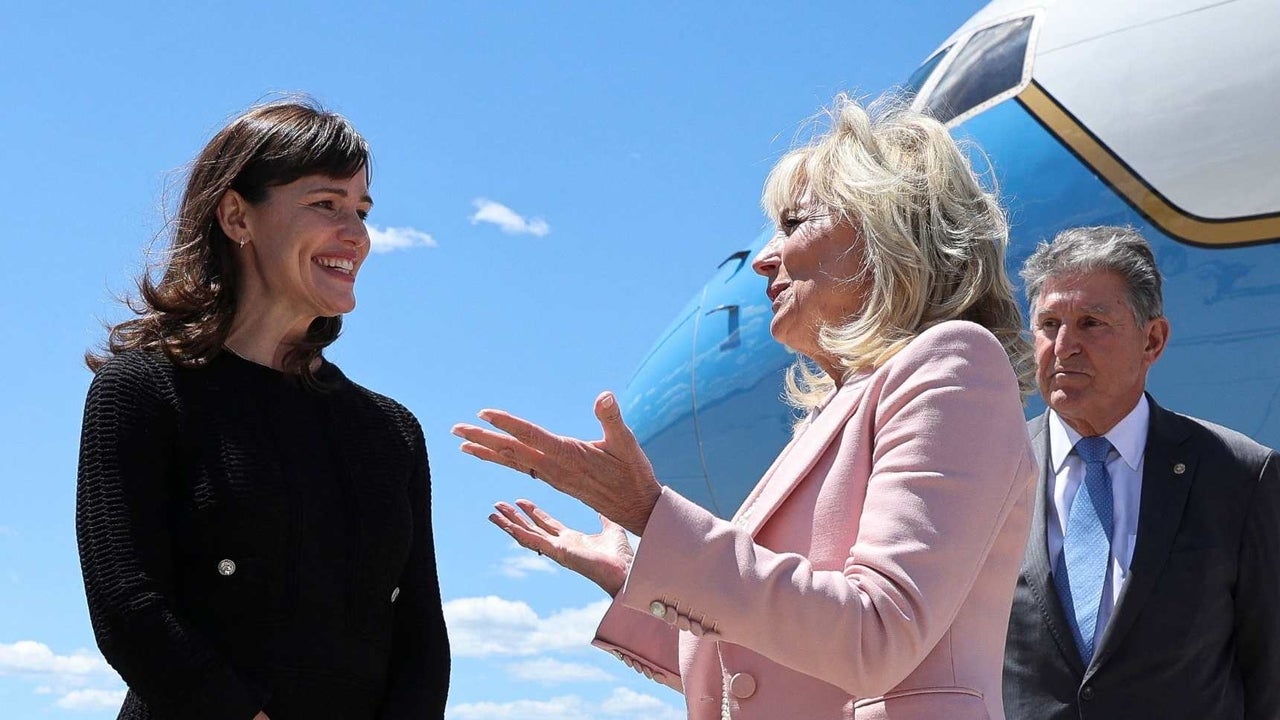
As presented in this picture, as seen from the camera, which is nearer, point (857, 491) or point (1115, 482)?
point (857, 491)

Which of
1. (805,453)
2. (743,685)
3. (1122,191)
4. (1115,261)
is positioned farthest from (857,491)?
(1122,191)

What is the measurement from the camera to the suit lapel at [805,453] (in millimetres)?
2506

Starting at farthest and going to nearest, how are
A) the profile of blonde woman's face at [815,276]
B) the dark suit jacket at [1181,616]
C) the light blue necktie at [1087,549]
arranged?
the light blue necktie at [1087,549]
the dark suit jacket at [1181,616]
the profile of blonde woman's face at [815,276]

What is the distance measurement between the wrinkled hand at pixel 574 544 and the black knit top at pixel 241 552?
1.16 feet

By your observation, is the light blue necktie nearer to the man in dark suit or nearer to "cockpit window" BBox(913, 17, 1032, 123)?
the man in dark suit

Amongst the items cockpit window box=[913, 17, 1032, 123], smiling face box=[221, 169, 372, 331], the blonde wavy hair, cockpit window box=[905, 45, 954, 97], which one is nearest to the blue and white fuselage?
cockpit window box=[913, 17, 1032, 123]

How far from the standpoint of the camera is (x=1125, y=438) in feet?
13.7

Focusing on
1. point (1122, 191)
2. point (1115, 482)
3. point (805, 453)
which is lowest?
point (805, 453)

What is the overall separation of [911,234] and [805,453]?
0.45m

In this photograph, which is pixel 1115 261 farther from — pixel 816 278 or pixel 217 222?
pixel 217 222

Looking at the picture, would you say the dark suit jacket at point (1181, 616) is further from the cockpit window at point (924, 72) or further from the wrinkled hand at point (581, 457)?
the cockpit window at point (924, 72)

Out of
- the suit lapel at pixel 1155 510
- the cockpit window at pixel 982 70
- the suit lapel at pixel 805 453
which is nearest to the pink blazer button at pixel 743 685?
the suit lapel at pixel 805 453

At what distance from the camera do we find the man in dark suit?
3789 millimetres

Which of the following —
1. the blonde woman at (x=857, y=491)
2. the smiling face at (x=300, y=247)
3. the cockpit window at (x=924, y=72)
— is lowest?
the blonde woman at (x=857, y=491)
